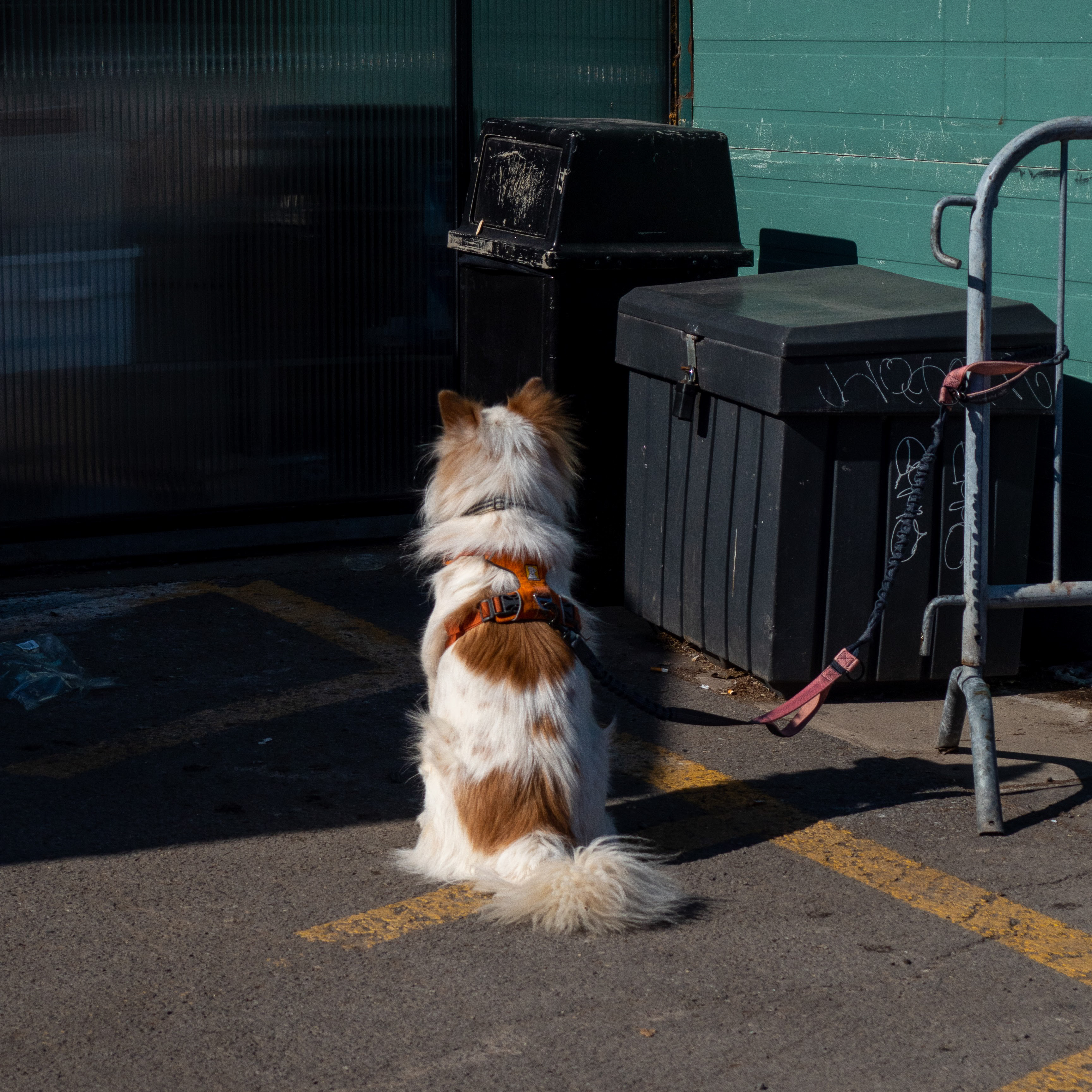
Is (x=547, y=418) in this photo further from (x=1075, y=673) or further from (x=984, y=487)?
(x=1075, y=673)

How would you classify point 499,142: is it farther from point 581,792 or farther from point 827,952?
point 827,952

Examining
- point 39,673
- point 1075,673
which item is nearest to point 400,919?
point 39,673

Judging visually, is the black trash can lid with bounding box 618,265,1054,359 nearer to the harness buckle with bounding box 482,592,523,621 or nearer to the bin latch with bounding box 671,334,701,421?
the bin latch with bounding box 671,334,701,421

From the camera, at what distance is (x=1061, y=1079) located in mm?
3096

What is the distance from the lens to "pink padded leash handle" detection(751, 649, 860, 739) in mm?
4441

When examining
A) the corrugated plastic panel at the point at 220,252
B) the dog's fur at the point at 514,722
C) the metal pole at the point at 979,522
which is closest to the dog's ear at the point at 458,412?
the dog's fur at the point at 514,722

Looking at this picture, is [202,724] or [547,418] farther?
[202,724]

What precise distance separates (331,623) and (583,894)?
3.04m

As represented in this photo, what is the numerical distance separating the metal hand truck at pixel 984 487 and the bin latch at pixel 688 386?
1.11 m

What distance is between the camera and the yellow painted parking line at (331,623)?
6.01 metres

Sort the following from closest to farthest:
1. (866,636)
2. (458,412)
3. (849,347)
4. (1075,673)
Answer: (458,412) → (866,636) → (849,347) → (1075,673)

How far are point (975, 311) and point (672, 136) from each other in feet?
7.81

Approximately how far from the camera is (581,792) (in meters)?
3.89

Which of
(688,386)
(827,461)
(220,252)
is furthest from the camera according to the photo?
(220,252)
